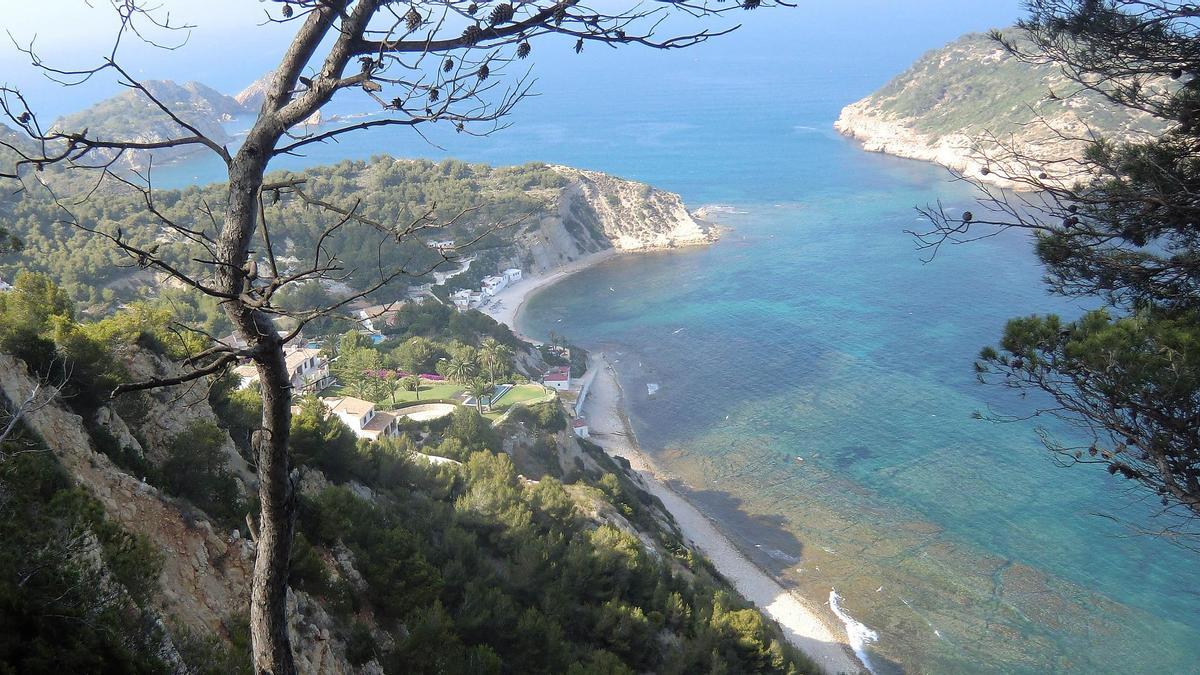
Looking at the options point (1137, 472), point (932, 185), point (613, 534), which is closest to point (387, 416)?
point (613, 534)

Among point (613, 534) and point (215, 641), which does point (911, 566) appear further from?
point (215, 641)

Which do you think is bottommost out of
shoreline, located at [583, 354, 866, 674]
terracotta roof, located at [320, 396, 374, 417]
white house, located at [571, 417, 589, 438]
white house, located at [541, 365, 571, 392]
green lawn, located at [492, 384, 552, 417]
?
shoreline, located at [583, 354, 866, 674]

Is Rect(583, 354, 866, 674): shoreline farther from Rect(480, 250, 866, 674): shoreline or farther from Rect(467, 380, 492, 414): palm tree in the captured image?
Rect(467, 380, 492, 414): palm tree

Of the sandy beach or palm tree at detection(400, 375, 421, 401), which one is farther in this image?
the sandy beach

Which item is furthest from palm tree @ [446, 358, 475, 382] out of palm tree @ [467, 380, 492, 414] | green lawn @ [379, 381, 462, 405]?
palm tree @ [467, 380, 492, 414]

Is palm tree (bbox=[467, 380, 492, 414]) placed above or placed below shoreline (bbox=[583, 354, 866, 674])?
above

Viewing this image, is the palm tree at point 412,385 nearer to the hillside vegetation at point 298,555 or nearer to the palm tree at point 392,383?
the palm tree at point 392,383

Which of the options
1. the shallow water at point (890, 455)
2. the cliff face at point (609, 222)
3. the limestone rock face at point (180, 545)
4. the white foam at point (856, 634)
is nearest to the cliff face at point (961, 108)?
the shallow water at point (890, 455)
